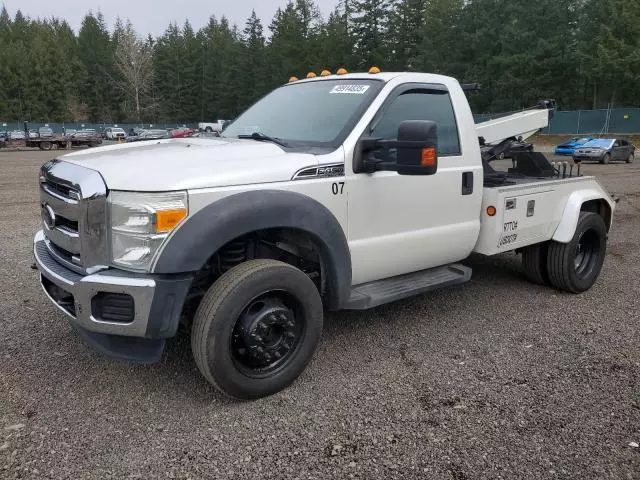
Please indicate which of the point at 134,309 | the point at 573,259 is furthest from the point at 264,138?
the point at 573,259

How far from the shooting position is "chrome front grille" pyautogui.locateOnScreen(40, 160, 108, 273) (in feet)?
9.18

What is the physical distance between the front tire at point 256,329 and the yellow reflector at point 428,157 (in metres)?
0.97

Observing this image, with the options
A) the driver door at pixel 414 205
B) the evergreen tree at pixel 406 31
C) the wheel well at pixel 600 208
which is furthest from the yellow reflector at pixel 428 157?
the evergreen tree at pixel 406 31

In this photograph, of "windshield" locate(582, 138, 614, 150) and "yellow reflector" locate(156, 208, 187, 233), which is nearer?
"yellow reflector" locate(156, 208, 187, 233)

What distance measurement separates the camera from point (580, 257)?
216 inches

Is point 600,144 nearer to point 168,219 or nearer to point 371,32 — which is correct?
point 168,219

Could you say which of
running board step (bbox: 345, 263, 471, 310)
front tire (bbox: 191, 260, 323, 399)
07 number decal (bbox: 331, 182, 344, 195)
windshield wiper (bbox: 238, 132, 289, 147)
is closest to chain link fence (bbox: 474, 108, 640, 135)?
running board step (bbox: 345, 263, 471, 310)

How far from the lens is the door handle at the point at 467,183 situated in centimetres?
416

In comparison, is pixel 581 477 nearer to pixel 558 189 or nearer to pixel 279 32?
pixel 558 189

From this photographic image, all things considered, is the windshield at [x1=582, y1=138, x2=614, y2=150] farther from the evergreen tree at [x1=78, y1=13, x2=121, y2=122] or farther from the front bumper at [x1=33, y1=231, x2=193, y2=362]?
the evergreen tree at [x1=78, y1=13, x2=121, y2=122]

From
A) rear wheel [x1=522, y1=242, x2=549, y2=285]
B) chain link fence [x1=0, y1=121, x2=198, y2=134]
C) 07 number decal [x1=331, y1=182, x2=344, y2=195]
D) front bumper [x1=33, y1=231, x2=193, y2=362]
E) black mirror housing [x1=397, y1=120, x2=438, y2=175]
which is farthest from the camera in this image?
chain link fence [x1=0, y1=121, x2=198, y2=134]

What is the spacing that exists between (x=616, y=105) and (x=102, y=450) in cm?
6020

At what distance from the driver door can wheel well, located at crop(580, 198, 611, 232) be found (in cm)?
178

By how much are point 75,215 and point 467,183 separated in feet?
9.25
